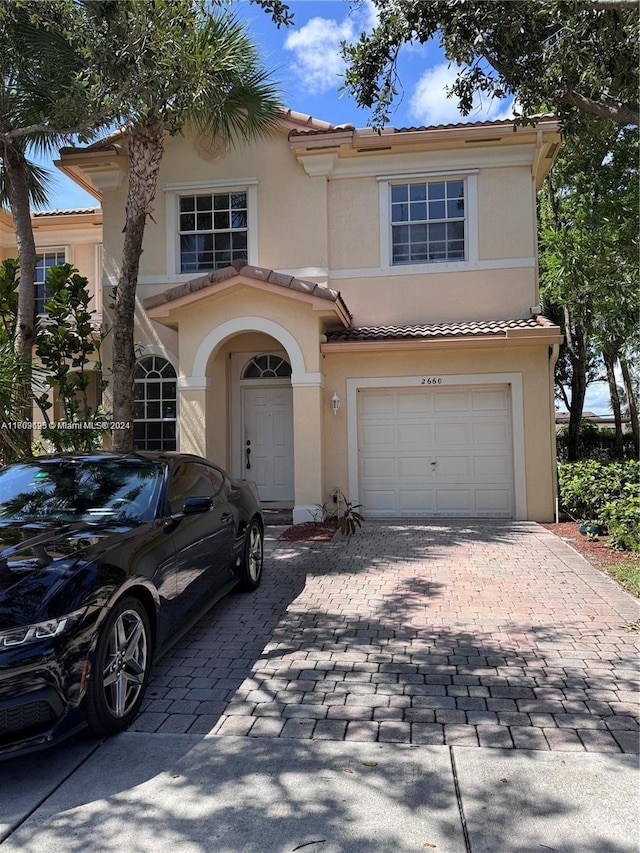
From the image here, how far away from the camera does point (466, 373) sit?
450 inches

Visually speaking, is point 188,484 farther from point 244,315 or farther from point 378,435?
point 378,435

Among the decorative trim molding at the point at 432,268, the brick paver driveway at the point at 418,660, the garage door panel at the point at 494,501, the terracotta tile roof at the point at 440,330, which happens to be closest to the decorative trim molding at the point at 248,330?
the terracotta tile roof at the point at 440,330

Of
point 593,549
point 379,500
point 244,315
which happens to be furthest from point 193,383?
point 593,549

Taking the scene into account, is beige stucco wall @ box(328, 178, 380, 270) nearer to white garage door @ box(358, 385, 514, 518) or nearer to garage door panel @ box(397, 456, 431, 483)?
white garage door @ box(358, 385, 514, 518)

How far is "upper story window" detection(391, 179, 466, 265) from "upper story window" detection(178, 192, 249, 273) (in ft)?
9.95

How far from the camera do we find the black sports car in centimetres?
311

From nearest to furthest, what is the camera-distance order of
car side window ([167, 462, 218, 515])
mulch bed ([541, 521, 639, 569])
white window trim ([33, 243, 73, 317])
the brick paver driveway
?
the brick paver driveway, car side window ([167, 462, 218, 515]), mulch bed ([541, 521, 639, 569]), white window trim ([33, 243, 73, 317])

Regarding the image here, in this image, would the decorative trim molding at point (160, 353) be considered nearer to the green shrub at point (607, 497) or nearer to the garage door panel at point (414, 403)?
the garage door panel at point (414, 403)

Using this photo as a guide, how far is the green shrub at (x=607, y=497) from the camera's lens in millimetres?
8461

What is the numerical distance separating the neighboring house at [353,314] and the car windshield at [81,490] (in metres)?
6.01

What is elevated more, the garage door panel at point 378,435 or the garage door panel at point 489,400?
the garage door panel at point 489,400

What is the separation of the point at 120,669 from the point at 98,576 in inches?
23.3

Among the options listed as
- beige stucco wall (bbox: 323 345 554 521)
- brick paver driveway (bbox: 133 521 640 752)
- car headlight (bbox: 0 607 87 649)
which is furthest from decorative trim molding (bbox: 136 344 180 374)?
car headlight (bbox: 0 607 87 649)

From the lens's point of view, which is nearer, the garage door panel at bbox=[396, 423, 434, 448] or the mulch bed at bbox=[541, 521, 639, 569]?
the mulch bed at bbox=[541, 521, 639, 569]
